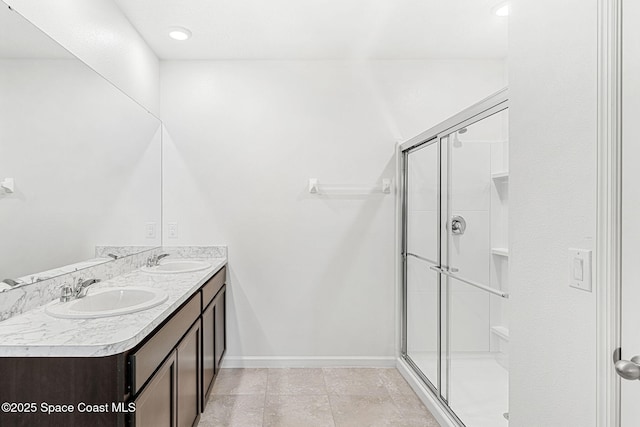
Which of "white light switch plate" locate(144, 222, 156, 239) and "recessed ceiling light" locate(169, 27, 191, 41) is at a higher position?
"recessed ceiling light" locate(169, 27, 191, 41)

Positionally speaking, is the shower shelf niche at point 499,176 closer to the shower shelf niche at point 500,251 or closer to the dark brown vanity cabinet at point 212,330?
the shower shelf niche at point 500,251

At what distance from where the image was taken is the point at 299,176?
3113 millimetres

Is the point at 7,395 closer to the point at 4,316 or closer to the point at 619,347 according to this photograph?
the point at 4,316

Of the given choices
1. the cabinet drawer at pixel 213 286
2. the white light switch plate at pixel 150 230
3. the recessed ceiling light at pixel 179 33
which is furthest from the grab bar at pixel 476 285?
the recessed ceiling light at pixel 179 33

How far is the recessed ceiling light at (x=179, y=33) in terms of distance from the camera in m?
2.61

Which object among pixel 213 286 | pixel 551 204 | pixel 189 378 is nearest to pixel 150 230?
pixel 213 286

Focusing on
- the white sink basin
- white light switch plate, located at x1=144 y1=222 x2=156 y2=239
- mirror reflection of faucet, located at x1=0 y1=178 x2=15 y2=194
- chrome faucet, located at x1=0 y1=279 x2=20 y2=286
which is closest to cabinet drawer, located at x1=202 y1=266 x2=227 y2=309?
the white sink basin

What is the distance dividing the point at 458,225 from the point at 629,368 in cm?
137

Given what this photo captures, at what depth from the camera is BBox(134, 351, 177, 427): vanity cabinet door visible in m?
1.30

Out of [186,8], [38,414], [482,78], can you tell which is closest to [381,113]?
[482,78]

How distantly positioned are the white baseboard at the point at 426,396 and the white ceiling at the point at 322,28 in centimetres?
236

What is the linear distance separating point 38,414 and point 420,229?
2248 mm

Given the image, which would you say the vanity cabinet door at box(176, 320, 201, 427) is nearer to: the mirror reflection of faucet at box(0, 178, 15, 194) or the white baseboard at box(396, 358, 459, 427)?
the mirror reflection of faucet at box(0, 178, 15, 194)

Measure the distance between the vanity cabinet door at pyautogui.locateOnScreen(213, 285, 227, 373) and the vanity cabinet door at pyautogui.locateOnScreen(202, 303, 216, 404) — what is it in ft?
0.32
